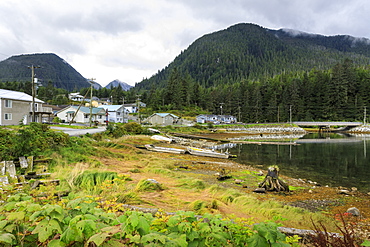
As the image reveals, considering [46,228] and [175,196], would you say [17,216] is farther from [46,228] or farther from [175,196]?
[175,196]

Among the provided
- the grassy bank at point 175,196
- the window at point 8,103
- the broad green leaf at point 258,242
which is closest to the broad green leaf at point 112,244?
the broad green leaf at point 258,242

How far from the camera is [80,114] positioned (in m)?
57.2

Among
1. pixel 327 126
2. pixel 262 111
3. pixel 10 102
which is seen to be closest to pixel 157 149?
pixel 10 102

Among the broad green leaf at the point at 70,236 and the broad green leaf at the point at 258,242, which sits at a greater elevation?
the broad green leaf at the point at 70,236

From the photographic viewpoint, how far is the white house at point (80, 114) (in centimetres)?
5747

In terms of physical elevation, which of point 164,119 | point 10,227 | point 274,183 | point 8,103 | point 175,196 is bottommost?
point 274,183

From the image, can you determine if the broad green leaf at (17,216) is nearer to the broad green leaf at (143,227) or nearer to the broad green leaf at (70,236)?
the broad green leaf at (70,236)

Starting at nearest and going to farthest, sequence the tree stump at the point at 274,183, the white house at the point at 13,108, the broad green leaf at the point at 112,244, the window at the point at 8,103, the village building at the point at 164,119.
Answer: the broad green leaf at the point at 112,244 → the tree stump at the point at 274,183 → the white house at the point at 13,108 → the window at the point at 8,103 → the village building at the point at 164,119

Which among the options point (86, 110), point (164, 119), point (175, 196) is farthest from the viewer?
point (164, 119)

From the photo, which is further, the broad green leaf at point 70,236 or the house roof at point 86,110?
→ the house roof at point 86,110

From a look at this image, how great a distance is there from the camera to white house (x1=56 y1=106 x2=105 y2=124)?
189 feet

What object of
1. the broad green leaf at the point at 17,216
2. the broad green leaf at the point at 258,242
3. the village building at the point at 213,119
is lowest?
the broad green leaf at the point at 258,242

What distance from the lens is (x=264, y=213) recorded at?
6785mm

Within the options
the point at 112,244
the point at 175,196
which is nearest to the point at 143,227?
the point at 112,244
